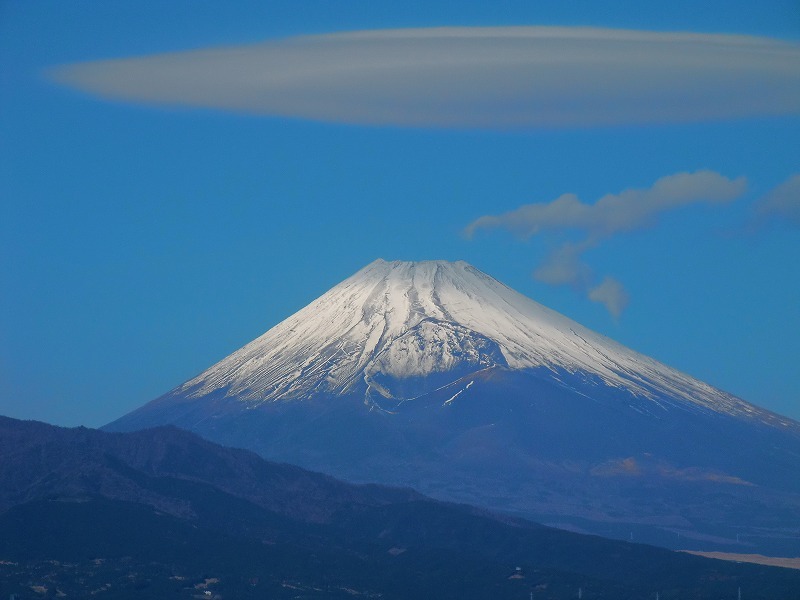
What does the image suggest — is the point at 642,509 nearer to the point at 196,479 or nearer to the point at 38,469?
the point at 196,479

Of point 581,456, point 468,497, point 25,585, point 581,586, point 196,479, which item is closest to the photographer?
point 25,585

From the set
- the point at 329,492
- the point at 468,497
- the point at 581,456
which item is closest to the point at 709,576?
the point at 329,492

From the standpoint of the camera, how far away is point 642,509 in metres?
178

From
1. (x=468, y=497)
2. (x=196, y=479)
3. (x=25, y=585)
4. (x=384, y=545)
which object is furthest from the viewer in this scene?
(x=468, y=497)

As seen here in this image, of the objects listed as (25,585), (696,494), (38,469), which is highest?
(696,494)

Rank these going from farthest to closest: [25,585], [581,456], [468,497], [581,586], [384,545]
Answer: [581,456]
[468,497]
[384,545]
[581,586]
[25,585]

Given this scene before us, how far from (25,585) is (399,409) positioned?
353ft

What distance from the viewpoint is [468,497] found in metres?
174

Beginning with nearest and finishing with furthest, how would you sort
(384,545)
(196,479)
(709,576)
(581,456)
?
(709,576) < (384,545) < (196,479) < (581,456)

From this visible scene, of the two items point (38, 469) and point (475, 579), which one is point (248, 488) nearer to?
point (38, 469)

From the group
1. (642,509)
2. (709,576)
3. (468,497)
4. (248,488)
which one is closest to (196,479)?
(248,488)

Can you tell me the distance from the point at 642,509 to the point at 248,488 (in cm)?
6170

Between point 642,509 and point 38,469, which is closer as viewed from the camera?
point 38,469

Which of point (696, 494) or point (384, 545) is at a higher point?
point (696, 494)
